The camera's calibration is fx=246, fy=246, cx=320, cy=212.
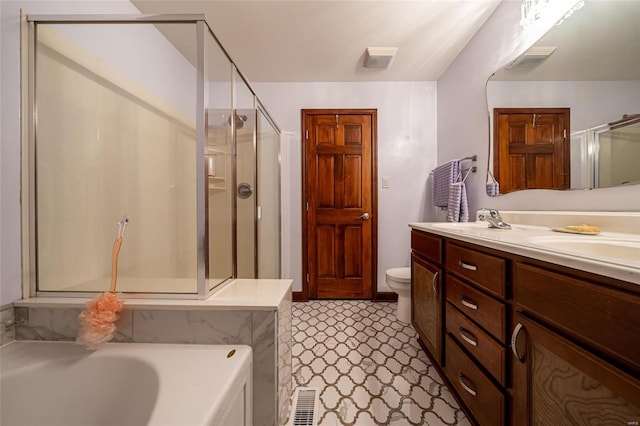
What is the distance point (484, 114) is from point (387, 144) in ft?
3.06

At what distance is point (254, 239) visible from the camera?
6.12ft

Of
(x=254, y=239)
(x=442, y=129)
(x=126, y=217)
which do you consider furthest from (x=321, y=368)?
(x=442, y=129)

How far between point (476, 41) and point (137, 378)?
2.76m

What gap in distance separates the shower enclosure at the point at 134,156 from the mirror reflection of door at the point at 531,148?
1.66 meters

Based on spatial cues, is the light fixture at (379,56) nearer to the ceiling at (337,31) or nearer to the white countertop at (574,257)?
the ceiling at (337,31)

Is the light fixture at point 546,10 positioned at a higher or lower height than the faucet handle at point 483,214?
higher

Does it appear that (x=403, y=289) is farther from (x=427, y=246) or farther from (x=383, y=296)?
(x=383, y=296)

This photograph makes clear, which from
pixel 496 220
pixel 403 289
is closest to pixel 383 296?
pixel 403 289

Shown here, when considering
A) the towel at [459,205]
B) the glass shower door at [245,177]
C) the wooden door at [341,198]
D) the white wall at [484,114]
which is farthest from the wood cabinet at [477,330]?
the wooden door at [341,198]

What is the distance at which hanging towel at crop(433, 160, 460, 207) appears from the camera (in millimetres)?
1991

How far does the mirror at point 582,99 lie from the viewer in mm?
962

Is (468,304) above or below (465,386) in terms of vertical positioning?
above

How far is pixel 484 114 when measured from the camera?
1775 millimetres

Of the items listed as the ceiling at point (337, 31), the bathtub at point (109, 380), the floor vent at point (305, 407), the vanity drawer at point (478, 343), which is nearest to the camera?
the bathtub at point (109, 380)
